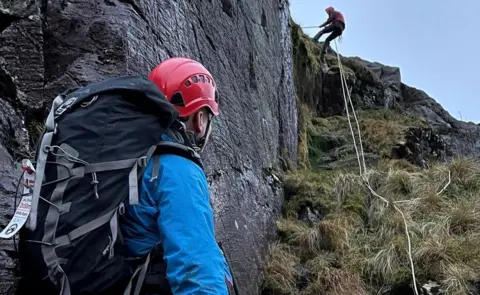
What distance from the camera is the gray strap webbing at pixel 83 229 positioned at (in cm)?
254

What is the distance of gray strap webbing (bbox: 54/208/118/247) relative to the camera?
254 cm

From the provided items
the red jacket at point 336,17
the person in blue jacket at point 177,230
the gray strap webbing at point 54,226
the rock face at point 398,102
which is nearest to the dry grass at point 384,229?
the rock face at point 398,102

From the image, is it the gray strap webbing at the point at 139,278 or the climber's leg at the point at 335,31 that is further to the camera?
the climber's leg at the point at 335,31

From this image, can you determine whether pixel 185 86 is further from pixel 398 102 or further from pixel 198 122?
pixel 398 102

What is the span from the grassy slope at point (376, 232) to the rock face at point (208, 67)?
1.17 ft

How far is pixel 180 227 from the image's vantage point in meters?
2.57

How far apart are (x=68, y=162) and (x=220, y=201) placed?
148 inches

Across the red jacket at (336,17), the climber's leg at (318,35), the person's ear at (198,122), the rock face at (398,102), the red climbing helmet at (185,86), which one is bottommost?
the person's ear at (198,122)

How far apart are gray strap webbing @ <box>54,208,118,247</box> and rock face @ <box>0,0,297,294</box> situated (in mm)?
735

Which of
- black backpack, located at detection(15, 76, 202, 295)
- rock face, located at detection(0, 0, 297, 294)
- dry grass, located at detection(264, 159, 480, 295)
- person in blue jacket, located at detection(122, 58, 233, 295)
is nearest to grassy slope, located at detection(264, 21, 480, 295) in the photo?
dry grass, located at detection(264, 159, 480, 295)

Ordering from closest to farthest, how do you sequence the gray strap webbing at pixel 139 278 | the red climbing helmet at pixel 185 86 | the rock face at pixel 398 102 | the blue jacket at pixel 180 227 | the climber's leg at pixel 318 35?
the blue jacket at pixel 180 227
the gray strap webbing at pixel 139 278
the red climbing helmet at pixel 185 86
the rock face at pixel 398 102
the climber's leg at pixel 318 35

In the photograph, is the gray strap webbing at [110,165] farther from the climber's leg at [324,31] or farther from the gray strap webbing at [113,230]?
the climber's leg at [324,31]

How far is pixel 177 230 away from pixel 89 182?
41 centimetres

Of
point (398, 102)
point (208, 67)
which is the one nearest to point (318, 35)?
point (398, 102)
